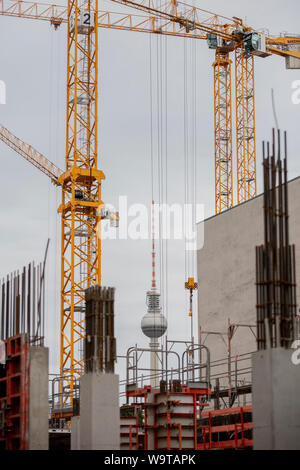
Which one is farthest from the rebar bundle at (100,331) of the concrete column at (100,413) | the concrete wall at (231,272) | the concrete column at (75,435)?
the concrete wall at (231,272)

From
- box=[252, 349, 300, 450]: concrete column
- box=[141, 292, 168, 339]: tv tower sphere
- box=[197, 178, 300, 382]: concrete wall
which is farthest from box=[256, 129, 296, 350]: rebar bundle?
box=[141, 292, 168, 339]: tv tower sphere

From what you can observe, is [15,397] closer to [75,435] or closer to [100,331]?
→ [100,331]

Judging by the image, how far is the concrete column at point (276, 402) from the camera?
70.8 ft

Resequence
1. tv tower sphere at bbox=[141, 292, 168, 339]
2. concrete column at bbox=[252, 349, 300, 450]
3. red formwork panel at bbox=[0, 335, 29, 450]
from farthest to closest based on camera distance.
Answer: tv tower sphere at bbox=[141, 292, 168, 339] < red formwork panel at bbox=[0, 335, 29, 450] < concrete column at bbox=[252, 349, 300, 450]

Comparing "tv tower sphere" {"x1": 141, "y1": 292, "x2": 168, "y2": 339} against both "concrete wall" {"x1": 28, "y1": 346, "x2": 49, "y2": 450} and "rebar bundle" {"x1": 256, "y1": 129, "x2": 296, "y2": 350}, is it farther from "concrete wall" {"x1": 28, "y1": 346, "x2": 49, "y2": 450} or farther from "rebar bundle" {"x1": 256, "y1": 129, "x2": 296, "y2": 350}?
"rebar bundle" {"x1": 256, "y1": 129, "x2": 296, "y2": 350}

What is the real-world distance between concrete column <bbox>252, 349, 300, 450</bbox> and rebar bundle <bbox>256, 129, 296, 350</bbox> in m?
0.65

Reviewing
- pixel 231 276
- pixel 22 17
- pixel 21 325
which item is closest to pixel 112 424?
pixel 21 325

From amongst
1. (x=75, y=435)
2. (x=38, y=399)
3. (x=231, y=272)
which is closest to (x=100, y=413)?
(x=38, y=399)

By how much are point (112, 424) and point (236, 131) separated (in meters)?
59.0

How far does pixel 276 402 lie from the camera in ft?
71.1

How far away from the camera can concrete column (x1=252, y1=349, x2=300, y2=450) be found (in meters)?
21.6

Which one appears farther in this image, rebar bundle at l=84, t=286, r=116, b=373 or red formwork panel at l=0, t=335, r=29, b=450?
rebar bundle at l=84, t=286, r=116, b=373

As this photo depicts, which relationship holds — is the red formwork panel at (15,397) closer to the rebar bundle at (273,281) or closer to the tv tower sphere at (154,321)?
the rebar bundle at (273,281)

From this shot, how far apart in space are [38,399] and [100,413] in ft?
5.81
